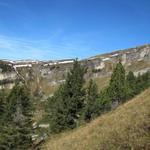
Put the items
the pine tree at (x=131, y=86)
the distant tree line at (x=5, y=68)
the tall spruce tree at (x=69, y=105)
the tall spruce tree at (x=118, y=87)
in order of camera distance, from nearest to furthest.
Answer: the tall spruce tree at (x=69, y=105)
the tall spruce tree at (x=118, y=87)
the pine tree at (x=131, y=86)
the distant tree line at (x=5, y=68)

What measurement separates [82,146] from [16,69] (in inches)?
7330

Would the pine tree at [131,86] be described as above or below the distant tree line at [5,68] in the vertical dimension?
below

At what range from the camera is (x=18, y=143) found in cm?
2689

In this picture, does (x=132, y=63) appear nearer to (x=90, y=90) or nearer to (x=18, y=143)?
(x=90, y=90)

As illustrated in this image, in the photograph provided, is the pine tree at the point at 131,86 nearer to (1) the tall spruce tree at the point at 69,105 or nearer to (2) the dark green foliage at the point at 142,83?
(2) the dark green foliage at the point at 142,83

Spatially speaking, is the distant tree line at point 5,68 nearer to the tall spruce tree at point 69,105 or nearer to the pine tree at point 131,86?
the pine tree at point 131,86

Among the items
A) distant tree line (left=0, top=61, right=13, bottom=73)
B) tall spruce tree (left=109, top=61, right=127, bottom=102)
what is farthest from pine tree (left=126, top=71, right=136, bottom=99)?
distant tree line (left=0, top=61, right=13, bottom=73)

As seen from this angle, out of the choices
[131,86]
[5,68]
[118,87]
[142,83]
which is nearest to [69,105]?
[118,87]

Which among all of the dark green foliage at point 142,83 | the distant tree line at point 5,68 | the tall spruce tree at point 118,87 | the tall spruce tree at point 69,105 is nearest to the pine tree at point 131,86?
the dark green foliage at point 142,83

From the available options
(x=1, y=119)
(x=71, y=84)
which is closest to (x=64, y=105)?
(x=71, y=84)

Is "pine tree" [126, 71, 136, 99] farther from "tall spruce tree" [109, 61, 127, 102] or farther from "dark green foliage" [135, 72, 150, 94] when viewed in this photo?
"tall spruce tree" [109, 61, 127, 102]

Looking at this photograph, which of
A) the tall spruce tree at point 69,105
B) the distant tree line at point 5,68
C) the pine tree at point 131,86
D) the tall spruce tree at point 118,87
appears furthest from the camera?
the distant tree line at point 5,68

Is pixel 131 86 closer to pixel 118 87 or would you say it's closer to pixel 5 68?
pixel 118 87

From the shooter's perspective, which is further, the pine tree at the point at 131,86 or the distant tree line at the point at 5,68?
the distant tree line at the point at 5,68
